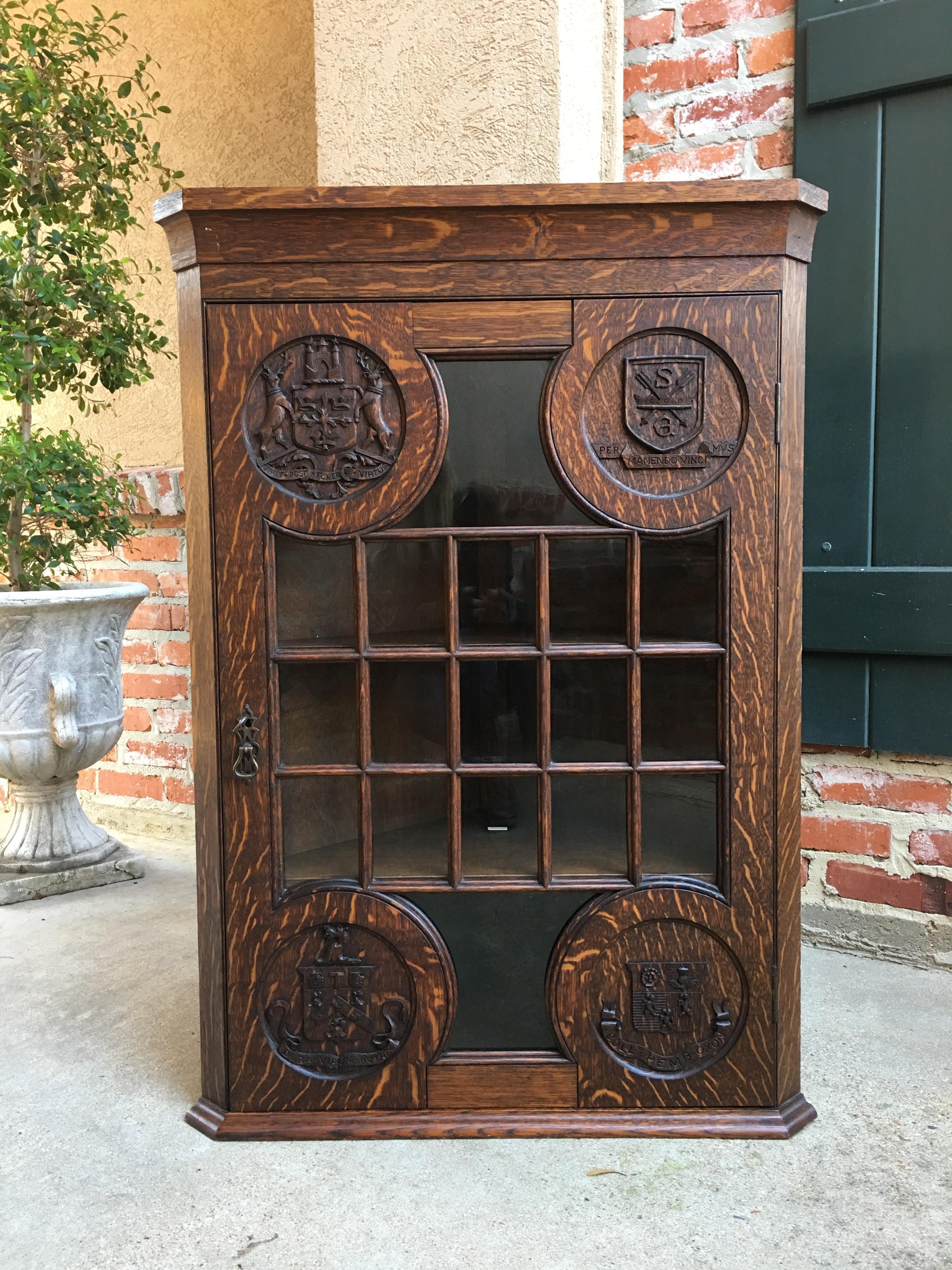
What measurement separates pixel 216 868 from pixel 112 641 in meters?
1.45

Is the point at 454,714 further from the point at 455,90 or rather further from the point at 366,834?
the point at 455,90

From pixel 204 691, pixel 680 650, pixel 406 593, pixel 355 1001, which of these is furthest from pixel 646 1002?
pixel 204 691

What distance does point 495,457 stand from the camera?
168 centimetres

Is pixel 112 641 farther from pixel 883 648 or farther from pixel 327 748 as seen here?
pixel 883 648

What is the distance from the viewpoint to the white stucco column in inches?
82.4

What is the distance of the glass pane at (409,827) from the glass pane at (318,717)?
9 cm

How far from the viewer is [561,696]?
1711 mm

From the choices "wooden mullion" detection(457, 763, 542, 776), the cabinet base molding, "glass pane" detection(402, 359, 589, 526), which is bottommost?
the cabinet base molding

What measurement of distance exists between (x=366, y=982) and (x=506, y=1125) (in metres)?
0.34

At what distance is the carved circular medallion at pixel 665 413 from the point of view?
1.64 metres

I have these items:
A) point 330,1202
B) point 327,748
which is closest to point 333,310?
point 327,748

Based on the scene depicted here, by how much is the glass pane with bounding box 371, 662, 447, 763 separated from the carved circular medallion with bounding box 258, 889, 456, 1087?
0.26 meters

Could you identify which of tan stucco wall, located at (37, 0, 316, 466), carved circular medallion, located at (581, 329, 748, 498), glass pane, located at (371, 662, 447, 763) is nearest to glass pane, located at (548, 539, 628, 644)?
carved circular medallion, located at (581, 329, 748, 498)

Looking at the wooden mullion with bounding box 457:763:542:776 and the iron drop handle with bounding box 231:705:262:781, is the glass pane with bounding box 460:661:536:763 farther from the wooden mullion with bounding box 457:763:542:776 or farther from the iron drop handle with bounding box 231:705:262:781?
the iron drop handle with bounding box 231:705:262:781
